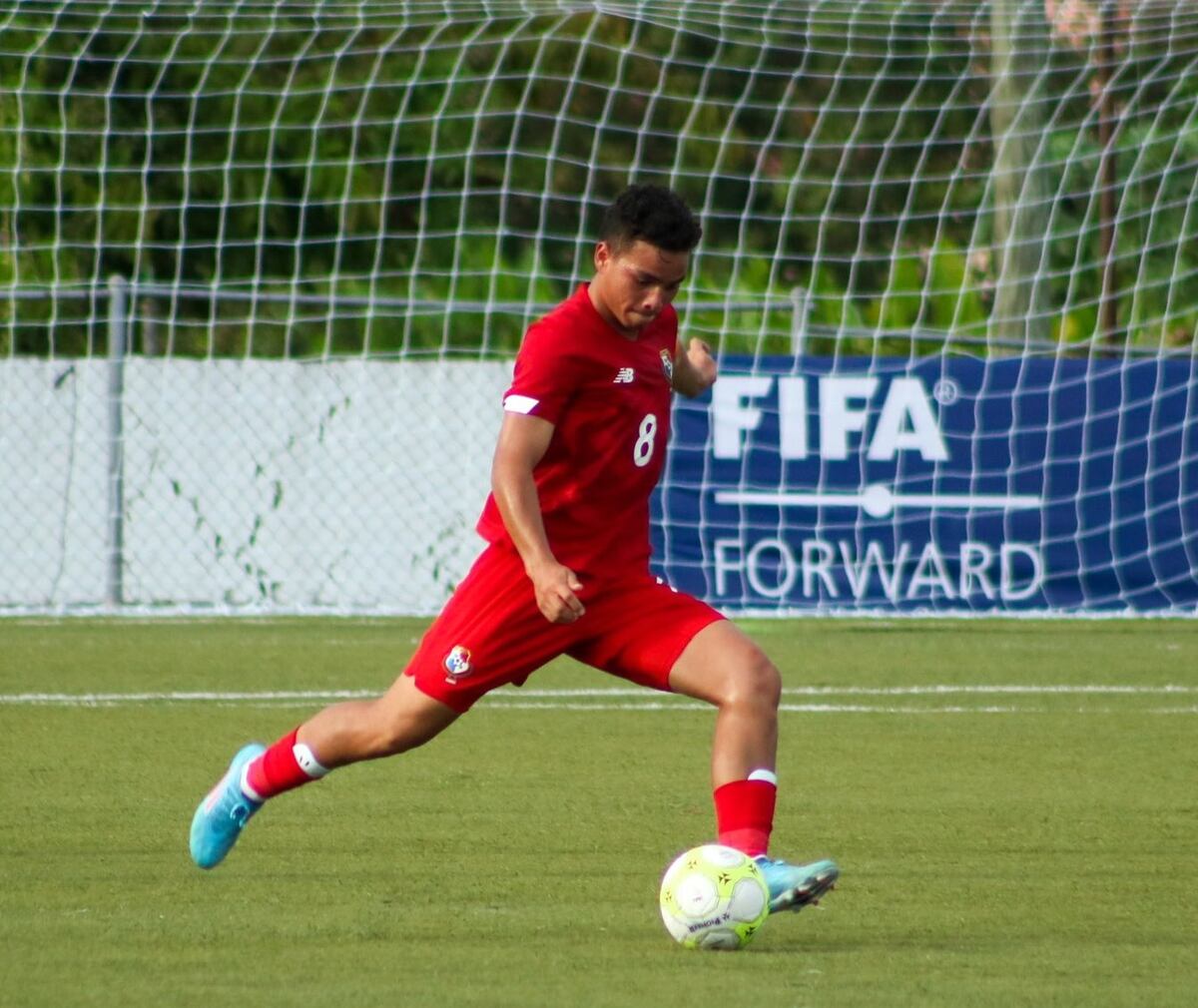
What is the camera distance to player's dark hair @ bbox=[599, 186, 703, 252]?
4855mm

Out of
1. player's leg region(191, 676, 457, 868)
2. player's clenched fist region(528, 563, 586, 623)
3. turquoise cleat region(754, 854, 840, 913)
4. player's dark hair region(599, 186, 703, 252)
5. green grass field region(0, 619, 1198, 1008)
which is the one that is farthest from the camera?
player's leg region(191, 676, 457, 868)

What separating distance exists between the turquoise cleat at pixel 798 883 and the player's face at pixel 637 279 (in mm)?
1242

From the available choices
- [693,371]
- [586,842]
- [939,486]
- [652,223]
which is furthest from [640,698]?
[652,223]

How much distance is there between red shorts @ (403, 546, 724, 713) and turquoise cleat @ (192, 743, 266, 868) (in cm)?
55

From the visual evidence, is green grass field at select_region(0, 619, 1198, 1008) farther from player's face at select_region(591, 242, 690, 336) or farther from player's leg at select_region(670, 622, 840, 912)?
player's face at select_region(591, 242, 690, 336)

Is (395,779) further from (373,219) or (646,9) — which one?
(373,219)

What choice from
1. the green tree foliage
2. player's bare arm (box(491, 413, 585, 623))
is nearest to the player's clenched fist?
player's bare arm (box(491, 413, 585, 623))

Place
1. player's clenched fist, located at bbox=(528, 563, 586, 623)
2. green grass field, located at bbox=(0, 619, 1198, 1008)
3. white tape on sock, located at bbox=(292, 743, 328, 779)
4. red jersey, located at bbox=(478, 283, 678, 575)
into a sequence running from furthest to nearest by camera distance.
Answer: white tape on sock, located at bbox=(292, 743, 328, 779)
red jersey, located at bbox=(478, 283, 678, 575)
player's clenched fist, located at bbox=(528, 563, 586, 623)
green grass field, located at bbox=(0, 619, 1198, 1008)

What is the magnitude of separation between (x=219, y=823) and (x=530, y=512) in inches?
44.6

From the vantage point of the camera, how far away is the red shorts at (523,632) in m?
5.04

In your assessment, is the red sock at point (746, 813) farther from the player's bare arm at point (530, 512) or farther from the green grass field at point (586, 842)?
the player's bare arm at point (530, 512)

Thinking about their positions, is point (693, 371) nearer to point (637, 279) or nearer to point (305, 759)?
point (637, 279)

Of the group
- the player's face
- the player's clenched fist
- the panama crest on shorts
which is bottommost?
the panama crest on shorts

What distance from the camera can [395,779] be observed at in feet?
23.1
